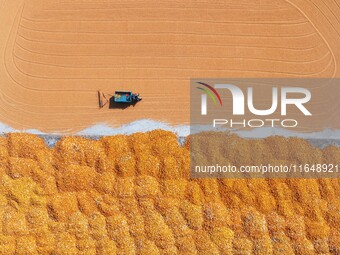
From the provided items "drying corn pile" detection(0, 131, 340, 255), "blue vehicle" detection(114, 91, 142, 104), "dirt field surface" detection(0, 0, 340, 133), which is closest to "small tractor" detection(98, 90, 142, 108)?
"blue vehicle" detection(114, 91, 142, 104)

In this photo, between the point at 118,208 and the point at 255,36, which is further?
the point at 255,36

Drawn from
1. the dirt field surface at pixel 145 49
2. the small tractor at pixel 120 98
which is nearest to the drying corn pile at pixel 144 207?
the small tractor at pixel 120 98

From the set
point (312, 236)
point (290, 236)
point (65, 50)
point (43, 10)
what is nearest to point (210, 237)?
point (290, 236)

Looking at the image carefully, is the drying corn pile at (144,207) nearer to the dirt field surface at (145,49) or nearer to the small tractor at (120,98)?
the small tractor at (120,98)

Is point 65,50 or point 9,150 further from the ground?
point 65,50

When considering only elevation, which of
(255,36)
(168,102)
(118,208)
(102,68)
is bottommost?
(118,208)

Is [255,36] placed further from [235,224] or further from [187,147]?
[235,224]
